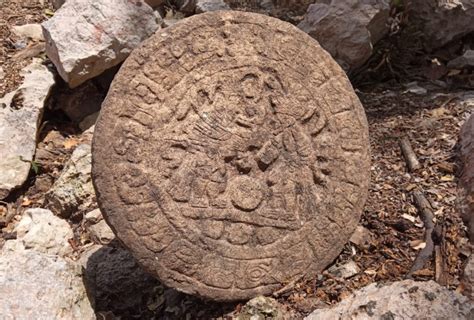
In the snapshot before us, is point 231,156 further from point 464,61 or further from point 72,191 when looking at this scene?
point 464,61

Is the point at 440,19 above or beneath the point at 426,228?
above

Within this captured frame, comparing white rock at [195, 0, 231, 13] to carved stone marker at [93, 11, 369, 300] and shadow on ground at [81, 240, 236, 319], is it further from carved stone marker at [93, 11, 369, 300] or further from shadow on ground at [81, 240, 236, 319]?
shadow on ground at [81, 240, 236, 319]

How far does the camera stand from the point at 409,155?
3068mm

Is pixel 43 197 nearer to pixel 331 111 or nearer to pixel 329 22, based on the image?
pixel 331 111

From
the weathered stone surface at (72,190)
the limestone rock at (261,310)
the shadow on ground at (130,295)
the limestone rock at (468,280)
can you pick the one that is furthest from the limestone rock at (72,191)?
the limestone rock at (468,280)

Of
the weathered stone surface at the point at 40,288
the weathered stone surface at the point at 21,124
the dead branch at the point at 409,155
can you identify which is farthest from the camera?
the weathered stone surface at the point at 21,124

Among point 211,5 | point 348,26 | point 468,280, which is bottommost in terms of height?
point 211,5

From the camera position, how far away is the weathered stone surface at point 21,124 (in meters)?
3.19

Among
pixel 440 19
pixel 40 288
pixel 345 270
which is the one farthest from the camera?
pixel 440 19

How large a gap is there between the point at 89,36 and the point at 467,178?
229 centimetres

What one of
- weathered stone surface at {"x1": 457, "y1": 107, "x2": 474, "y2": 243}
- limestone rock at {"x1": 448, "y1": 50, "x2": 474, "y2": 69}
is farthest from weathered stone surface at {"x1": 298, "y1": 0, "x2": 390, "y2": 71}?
weathered stone surface at {"x1": 457, "y1": 107, "x2": 474, "y2": 243}

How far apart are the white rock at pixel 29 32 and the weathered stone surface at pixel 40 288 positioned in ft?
7.28

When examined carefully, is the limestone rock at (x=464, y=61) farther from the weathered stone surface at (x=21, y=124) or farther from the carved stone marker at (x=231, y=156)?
the weathered stone surface at (x=21, y=124)

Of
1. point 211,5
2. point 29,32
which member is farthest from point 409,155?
point 29,32
